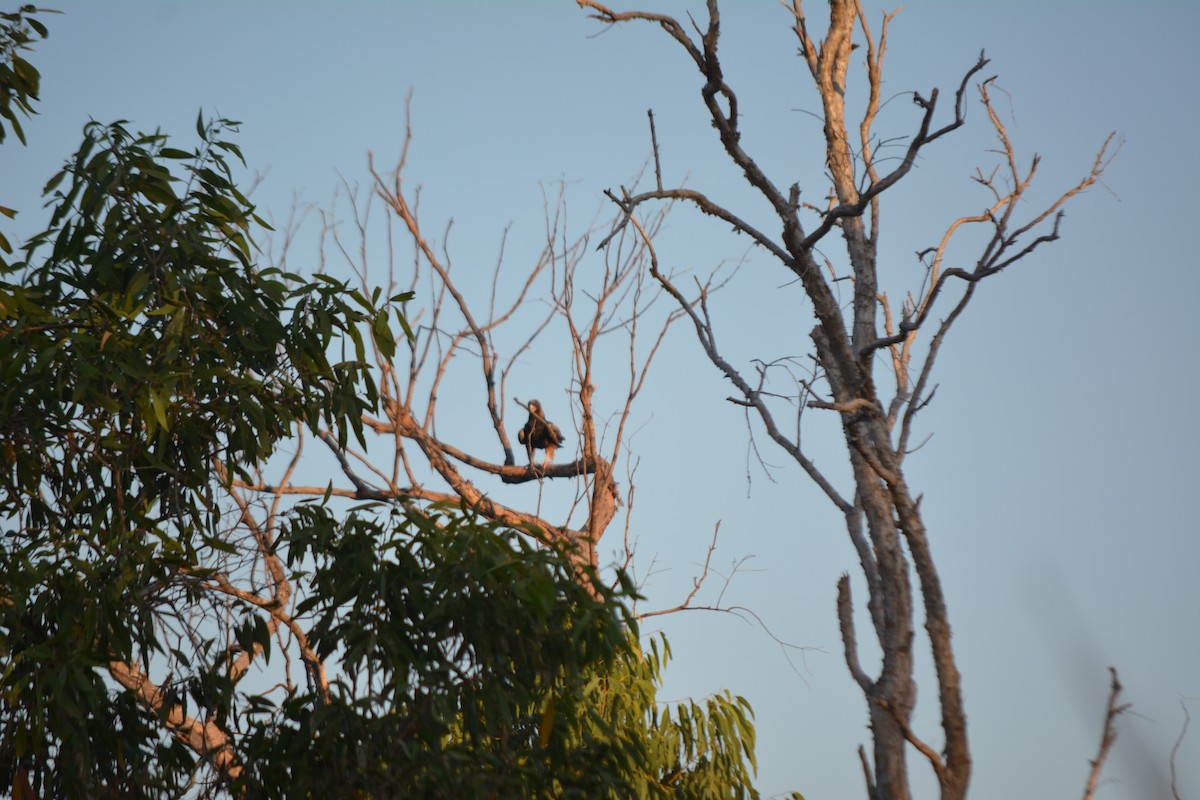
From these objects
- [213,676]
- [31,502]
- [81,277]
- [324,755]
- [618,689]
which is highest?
[81,277]

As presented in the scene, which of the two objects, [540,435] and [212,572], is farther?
[540,435]

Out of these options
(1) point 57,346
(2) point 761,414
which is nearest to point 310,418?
(1) point 57,346

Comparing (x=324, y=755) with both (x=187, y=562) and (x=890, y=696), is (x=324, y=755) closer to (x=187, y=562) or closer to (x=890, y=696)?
(x=187, y=562)

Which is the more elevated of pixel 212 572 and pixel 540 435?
pixel 540 435

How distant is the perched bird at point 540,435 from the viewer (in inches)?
209

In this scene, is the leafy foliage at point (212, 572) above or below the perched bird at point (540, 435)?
below

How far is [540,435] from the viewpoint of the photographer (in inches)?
210

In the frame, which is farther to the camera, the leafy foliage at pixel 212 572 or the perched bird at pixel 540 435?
the perched bird at pixel 540 435

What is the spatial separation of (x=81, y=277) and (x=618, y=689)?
2.15 meters

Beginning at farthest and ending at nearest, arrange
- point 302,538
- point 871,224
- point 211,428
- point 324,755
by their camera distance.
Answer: point 871,224
point 211,428
point 302,538
point 324,755

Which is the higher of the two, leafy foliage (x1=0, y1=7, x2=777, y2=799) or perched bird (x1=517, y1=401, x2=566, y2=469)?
perched bird (x1=517, y1=401, x2=566, y2=469)

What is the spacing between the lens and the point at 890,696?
274cm

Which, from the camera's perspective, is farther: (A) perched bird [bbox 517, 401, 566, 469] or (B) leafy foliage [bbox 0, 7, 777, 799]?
(A) perched bird [bbox 517, 401, 566, 469]

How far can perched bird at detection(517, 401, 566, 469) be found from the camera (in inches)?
209
